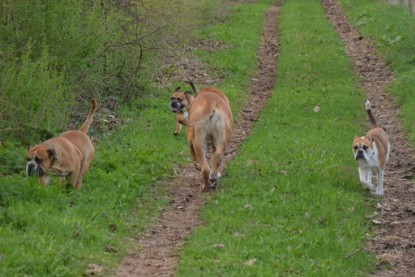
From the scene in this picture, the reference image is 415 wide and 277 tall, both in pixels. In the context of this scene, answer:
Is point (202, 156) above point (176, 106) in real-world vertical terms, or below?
above

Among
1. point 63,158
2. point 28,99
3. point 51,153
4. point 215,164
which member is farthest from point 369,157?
point 28,99

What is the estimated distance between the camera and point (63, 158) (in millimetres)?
9898

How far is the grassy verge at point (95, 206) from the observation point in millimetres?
7684

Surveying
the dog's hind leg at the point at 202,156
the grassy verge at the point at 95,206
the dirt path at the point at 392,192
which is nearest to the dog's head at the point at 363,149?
Result: the dirt path at the point at 392,192

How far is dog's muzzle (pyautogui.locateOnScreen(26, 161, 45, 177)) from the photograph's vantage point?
9531 mm

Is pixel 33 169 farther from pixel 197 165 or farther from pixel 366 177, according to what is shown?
pixel 366 177

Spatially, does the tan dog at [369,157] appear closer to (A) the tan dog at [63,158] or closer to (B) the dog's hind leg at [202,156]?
(B) the dog's hind leg at [202,156]

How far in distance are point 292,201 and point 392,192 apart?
Result: 218cm

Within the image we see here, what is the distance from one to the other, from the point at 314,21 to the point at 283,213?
2349cm

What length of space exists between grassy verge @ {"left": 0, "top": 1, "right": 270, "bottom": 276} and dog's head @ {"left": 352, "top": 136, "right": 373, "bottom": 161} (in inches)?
119

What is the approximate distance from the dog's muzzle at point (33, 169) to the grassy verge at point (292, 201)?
7.15 ft

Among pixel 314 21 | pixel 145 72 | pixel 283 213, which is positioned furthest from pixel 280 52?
pixel 283 213

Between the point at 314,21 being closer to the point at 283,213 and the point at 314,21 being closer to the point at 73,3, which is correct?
the point at 73,3

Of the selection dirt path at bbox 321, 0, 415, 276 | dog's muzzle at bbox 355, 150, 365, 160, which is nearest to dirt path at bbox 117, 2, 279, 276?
dirt path at bbox 321, 0, 415, 276
